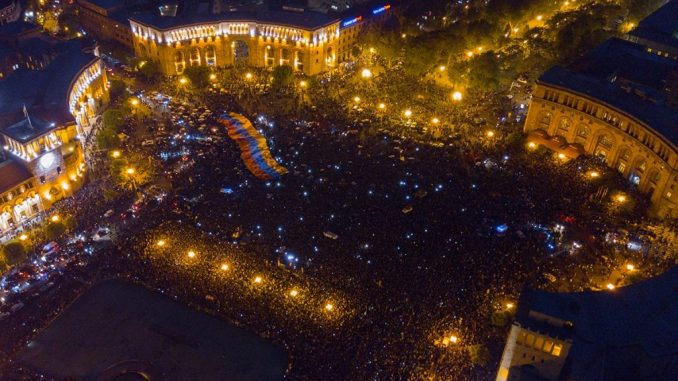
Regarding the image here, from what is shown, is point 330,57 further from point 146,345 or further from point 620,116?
point 146,345

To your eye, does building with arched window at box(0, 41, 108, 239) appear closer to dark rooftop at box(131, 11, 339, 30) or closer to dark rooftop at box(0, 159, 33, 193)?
dark rooftop at box(0, 159, 33, 193)

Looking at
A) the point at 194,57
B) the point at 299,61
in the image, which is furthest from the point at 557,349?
the point at 194,57

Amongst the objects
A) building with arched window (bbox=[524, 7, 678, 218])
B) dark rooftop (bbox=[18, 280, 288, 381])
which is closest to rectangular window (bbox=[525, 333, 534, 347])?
A: dark rooftop (bbox=[18, 280, 288, 381])

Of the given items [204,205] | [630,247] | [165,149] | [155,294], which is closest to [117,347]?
[155,294]

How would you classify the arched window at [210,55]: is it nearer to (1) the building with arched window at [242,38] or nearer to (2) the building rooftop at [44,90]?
(1) the building with arched window at [242,38]

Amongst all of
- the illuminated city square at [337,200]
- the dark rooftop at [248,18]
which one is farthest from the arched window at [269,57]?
the dark rooftop at [248,18]

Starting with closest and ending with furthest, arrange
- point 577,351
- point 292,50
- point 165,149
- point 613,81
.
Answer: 1. point 577,351
2. point 165,149
3. point 613,81
4. point 292,50

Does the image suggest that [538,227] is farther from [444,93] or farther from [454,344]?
[444,93]
